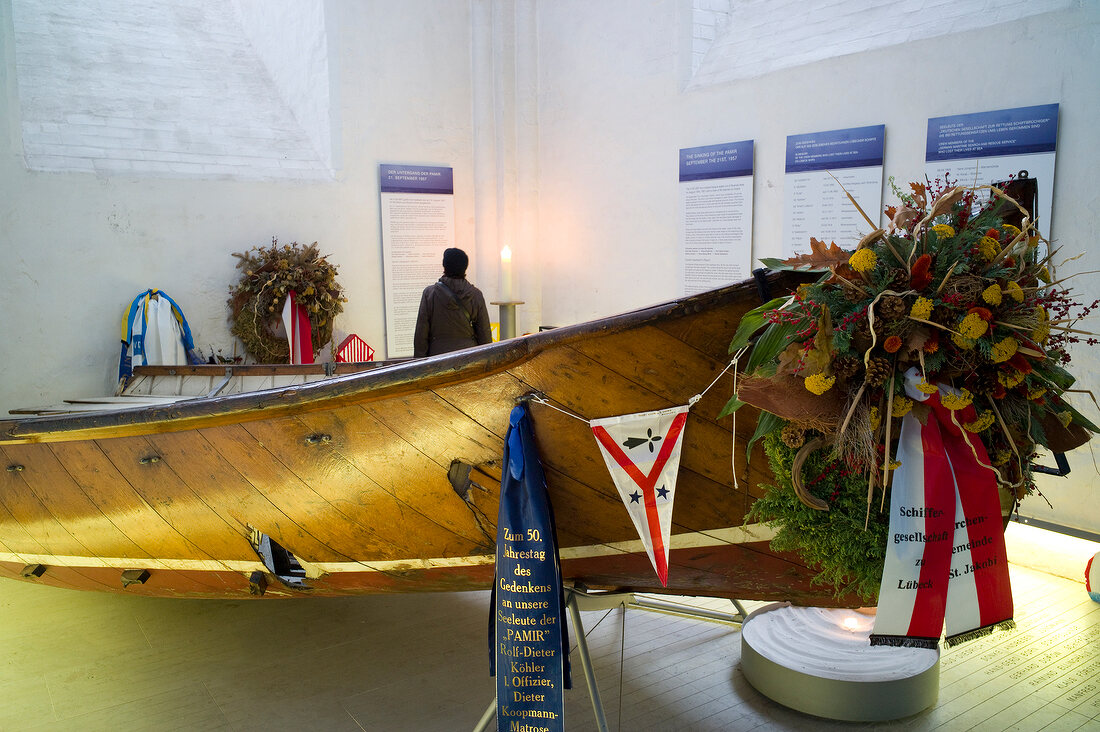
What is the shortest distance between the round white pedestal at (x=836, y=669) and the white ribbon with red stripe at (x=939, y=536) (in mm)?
690

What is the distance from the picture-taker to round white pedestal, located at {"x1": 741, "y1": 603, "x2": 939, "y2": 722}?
2.02 m

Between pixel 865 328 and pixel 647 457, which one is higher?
pixel 865 328

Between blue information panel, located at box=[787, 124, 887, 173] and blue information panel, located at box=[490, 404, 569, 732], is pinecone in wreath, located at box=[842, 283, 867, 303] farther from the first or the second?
blue information panel, located at box=[787, 124, 887, 173]

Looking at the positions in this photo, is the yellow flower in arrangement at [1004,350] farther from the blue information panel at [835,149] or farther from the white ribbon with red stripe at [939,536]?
the blue information panel at [835,149]

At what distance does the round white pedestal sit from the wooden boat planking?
0.43 m

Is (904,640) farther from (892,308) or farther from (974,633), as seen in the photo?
(892,308)

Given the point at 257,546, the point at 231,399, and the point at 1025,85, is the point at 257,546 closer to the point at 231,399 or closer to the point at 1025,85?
the point at 231,399

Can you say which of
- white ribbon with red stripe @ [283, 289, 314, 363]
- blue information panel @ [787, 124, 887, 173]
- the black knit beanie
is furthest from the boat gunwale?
white ribbon with red stripe @ [283, 289, 314, 363]

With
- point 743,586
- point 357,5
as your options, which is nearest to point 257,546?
point 743,586

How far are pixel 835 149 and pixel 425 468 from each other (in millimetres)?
3334

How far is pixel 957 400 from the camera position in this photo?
1.28 m

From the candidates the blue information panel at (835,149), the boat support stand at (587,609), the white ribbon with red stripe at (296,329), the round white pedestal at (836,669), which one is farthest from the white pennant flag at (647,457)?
the white ribbon with red stripe at (296,329)

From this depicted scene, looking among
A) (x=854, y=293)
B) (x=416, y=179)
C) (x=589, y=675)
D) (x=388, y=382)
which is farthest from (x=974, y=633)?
(x=416, y=179)

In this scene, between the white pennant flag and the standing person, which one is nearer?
the white pennant flag
